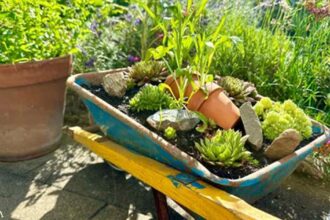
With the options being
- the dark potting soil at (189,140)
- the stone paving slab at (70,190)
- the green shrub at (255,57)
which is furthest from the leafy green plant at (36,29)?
the green shrub at (255,57)

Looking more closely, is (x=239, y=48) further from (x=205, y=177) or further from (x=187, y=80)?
(x=205, y=177)

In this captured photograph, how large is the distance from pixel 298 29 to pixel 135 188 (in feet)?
5.08

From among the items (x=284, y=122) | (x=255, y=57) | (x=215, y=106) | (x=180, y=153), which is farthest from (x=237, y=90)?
(x=255, y=57)

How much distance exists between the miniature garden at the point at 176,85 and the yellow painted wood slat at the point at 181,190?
0.05 meters

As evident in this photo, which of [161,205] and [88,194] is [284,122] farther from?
[88,194]

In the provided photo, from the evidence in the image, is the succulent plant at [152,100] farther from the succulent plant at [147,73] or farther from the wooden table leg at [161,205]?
the wooden table leg at [161,205]

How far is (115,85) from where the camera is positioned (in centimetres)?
186

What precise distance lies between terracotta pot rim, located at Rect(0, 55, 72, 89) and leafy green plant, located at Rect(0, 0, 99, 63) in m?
0.06

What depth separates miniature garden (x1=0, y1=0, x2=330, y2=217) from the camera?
1471mm

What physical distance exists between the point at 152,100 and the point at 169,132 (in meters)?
0.27

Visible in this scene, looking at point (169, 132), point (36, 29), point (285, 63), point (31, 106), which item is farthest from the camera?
point (285, 63)

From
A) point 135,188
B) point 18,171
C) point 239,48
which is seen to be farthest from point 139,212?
point 239,48

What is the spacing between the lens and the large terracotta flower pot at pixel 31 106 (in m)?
2.14

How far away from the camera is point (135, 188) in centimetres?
207
